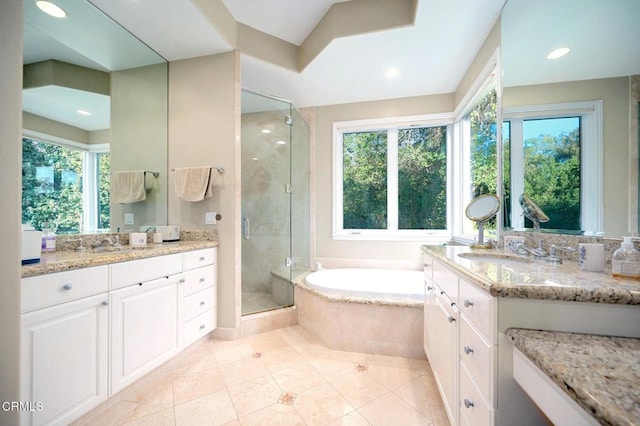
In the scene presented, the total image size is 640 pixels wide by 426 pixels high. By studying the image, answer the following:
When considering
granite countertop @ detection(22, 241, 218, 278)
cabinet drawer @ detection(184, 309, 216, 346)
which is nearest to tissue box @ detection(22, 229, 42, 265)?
granite countertop @ detection(22, 241, 218, 278)

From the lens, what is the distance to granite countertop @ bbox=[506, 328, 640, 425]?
40 cm

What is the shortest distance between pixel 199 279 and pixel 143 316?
0.50m

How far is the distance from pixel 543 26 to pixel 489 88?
0.71 metres

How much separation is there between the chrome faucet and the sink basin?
9cm

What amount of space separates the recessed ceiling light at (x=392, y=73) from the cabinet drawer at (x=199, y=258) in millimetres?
2359

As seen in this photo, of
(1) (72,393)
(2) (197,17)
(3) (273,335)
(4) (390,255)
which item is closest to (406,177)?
(4) (390,255)

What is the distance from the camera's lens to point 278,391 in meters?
1.52

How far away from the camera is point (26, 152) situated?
1.42m

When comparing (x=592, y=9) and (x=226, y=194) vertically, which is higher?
(x=592, y=9)

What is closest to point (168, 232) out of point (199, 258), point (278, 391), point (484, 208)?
point (199, 258)

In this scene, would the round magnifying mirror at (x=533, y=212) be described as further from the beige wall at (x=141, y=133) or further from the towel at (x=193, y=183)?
the beige wall at (x=141, y=133)

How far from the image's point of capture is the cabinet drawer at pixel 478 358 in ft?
2.56

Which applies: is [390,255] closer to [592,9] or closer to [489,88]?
[489,88]

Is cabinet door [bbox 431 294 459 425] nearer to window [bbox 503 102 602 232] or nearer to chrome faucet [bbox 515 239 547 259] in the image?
chrome faucet [bbox 515 239 547 259]
